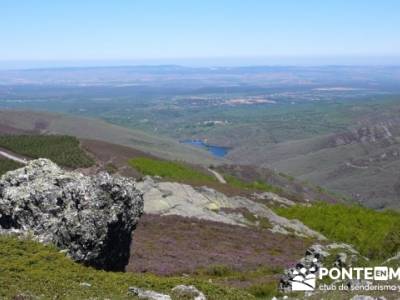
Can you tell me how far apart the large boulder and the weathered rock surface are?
1107 inches

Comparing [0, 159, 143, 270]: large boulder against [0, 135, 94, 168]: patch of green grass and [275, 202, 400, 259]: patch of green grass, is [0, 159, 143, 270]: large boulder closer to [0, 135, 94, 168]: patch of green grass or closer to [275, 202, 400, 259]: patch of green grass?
[275, 202, 400, 259]: patch of green grass

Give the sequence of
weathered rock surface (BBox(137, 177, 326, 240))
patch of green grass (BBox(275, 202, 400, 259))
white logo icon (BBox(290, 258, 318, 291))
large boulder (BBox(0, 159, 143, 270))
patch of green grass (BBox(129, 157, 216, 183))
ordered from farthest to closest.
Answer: patch of green grass (BBox(129, 157, 216, 183)) < patch of green grass (BBox(275, 202, 400, 259)) < weathered rock surface (BBox(137, 177, 326, 240)) < large boulder (BBox(0, 159, 143, 270)) < white logo icon (BBox(290, 258, 318, 291))

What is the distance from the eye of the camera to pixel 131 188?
2567cm

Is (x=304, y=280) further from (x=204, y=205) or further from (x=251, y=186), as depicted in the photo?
(x=251, y=186)

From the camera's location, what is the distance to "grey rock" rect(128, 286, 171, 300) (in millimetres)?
18188

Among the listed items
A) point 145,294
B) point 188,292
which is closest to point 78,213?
point 145,294

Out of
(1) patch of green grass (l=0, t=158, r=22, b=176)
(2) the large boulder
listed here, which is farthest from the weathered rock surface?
(2) the large boulder

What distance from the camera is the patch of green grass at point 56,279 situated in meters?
17.4

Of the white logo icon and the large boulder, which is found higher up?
the large boulder

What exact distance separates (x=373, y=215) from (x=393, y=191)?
314 feet

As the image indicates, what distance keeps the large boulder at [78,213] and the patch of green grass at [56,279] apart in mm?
1223

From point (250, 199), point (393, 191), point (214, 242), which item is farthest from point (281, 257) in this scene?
point (393, 191)

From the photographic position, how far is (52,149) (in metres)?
87.4

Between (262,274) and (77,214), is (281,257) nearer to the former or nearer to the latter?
(262,274)
